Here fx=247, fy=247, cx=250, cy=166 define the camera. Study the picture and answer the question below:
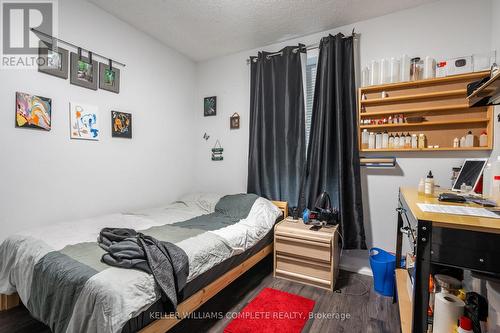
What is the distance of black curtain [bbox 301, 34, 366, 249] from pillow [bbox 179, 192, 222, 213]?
1.21m

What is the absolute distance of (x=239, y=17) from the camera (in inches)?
104

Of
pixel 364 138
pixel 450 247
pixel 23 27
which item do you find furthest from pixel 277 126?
pixel 23 27

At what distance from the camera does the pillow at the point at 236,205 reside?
2.77 m

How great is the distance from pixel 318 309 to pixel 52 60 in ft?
10.4

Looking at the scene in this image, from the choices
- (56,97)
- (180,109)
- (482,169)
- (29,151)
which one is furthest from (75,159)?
(482,169)

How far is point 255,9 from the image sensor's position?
8.14 feet

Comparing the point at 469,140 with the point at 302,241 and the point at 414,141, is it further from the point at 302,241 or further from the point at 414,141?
the point at 302,241

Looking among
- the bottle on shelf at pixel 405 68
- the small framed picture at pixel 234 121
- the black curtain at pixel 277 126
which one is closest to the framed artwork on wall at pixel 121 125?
the small framed picture at pixel 234 121

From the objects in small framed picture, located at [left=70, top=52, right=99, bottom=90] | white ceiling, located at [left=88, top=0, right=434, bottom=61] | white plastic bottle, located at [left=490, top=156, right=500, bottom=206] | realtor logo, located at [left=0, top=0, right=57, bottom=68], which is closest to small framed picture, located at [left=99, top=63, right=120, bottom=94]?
small framed picture, located at [left=70, top=52, right=99, bottom=90]

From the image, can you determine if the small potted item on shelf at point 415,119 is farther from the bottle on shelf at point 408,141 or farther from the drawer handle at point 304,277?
the drawer handle at point 304,277

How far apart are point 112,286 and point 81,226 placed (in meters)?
1.18

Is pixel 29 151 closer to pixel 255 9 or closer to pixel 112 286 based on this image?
pixel 112 286

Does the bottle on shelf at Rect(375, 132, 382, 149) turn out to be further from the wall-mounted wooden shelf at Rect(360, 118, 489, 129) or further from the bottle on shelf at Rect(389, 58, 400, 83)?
the bottle on shelf at Rect(389, 58, 400, 83)

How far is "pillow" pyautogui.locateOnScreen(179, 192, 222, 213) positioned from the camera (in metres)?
3.08
